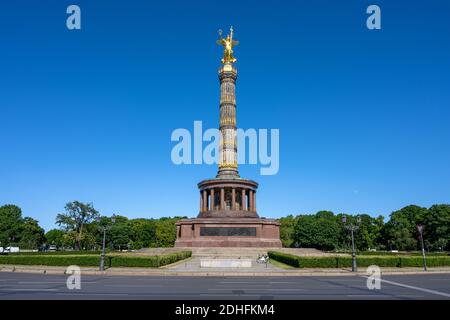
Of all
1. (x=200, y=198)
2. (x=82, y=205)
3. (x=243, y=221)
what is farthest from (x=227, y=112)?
(x=82, y=205)

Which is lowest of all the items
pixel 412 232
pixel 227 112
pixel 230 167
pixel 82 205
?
pixel 412 232

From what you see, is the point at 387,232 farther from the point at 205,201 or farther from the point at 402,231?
the point at 205,201

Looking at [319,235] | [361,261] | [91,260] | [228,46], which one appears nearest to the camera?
[361,261]

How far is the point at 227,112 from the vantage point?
190 ft

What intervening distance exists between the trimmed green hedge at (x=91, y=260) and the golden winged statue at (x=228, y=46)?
38.8 meters

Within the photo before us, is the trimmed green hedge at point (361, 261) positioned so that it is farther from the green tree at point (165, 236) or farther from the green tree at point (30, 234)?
the green tree at point (30, 234)

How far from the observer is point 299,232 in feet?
252

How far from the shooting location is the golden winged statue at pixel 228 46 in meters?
61.5

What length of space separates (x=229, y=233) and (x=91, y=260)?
2106cm

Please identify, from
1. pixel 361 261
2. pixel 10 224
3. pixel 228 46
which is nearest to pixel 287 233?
pixel 228 46

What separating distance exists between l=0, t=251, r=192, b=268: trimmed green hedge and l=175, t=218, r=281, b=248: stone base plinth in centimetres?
1340

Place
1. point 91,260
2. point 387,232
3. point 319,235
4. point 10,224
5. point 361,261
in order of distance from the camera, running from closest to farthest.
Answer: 1. point 361,261
2. point 91,260
3. point 319,235
4. point 10,224
5. point 387,232
